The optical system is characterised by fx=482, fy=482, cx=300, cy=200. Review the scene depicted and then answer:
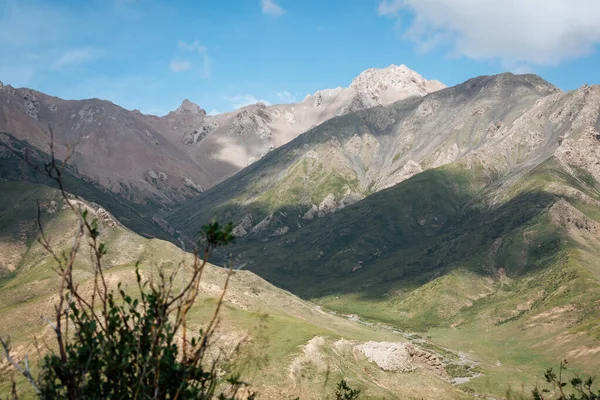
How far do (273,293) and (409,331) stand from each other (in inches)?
1974

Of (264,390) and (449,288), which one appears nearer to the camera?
(264,390)

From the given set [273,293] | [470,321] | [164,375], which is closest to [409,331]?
[470,321]

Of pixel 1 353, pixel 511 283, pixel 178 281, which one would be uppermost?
pixel 511 283

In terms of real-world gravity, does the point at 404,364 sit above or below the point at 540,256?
below

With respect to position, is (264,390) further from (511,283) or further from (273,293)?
(511,283)

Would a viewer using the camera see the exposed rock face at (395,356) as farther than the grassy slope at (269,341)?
Yes

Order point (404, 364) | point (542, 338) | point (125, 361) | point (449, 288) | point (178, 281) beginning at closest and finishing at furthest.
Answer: point (125, 361), point (404, 364), point (178, 281), point (542, 338), point (449, 288)

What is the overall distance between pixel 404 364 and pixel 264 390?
24.6m

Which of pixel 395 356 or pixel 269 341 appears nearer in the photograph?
pixel 269 341

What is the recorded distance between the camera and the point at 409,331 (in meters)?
152

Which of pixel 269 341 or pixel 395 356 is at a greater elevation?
pixel 395 356

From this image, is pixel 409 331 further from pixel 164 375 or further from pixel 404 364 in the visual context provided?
pixel 164 375

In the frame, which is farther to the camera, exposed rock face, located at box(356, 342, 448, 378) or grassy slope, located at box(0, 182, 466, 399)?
exposed rock face, located at box(356, 342, 448, 378)

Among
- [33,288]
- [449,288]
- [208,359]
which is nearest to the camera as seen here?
[208,359]
